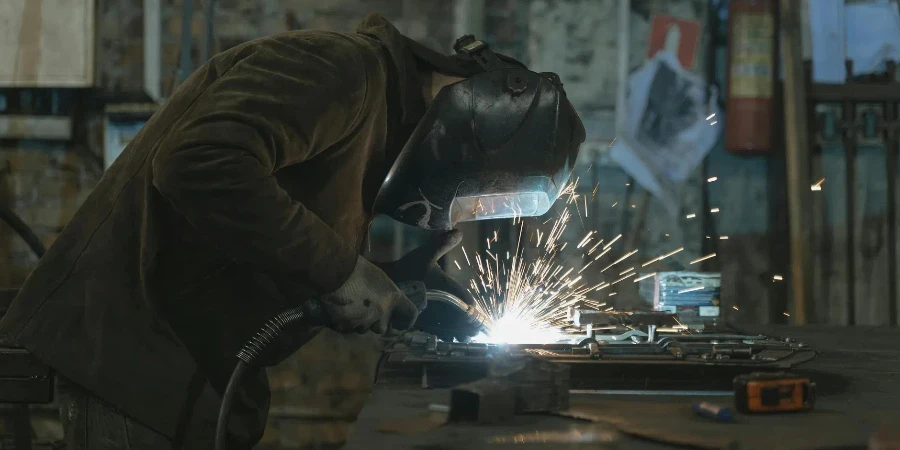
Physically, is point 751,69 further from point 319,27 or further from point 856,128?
point 319,27

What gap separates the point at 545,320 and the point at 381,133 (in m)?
1.24

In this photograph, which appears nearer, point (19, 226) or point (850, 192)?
point (19, 226)

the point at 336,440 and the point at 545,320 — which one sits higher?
the point at 545,320

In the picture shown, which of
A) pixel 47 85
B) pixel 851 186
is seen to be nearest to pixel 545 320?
pixel 851 186

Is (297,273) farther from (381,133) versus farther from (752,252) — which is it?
(752,252)

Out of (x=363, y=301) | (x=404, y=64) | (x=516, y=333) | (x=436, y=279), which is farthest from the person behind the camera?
(x=516, y=333)

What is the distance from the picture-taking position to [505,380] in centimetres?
144

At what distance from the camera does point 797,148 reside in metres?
4.13

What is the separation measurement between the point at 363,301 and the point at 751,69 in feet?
10.5

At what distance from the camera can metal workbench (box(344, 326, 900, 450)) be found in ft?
4.05

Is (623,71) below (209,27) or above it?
below

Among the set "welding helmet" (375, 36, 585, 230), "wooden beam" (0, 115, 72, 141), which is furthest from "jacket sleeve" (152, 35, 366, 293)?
"wooden beam" (0, 115, 72, 141)

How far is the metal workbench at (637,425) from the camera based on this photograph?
1233 millimetres

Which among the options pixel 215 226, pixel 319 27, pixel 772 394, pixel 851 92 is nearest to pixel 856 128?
pixel 851 92
